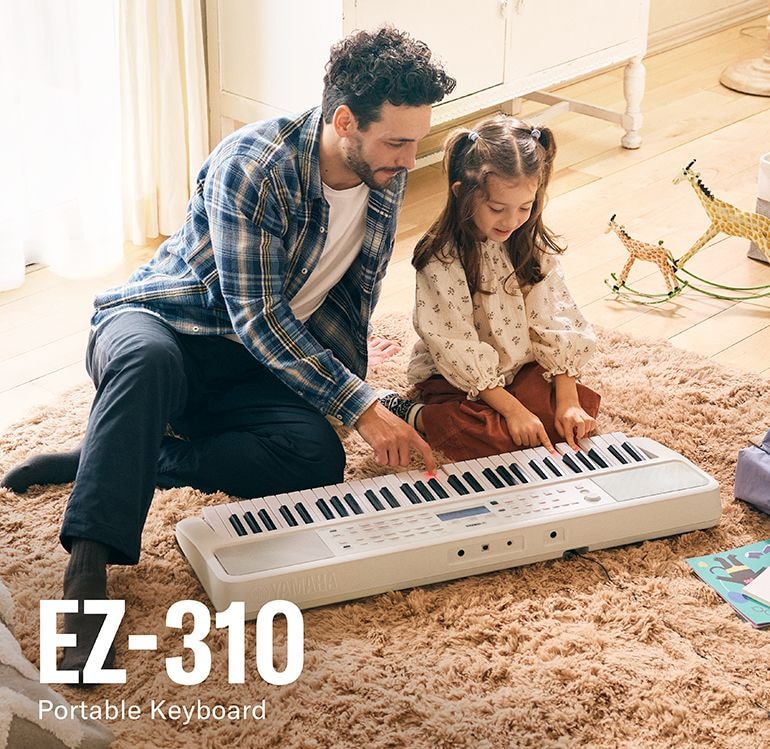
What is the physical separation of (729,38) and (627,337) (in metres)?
2.76

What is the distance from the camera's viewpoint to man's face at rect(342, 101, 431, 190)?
201 cm

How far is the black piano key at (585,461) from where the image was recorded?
7.07 ft

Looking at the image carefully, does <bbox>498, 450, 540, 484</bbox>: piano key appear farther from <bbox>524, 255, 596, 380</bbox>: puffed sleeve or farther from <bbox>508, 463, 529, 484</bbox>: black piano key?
<bbox>524, 255, 596, 380</bbox>: puffed sleeve

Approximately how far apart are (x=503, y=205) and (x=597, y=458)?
0.48m

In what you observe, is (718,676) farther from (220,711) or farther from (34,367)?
(34,367)

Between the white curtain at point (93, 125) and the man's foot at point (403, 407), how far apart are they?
1.06m

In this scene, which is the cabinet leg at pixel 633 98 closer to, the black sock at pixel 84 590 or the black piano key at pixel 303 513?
the black piano key at pixel 303 513

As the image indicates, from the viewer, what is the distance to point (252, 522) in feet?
6.51

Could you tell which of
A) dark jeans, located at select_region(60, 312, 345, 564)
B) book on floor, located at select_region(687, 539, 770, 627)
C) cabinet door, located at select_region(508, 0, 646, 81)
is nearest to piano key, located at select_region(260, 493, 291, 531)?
dark jeans, located at select_region(60, 312, 345, 564)

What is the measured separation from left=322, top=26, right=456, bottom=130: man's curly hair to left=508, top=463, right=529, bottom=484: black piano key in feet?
2.10

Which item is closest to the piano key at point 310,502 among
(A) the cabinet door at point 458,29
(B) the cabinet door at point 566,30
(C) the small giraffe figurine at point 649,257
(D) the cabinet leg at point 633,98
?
(C) the small giraffe figurine at point 649,257

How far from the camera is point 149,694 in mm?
1756

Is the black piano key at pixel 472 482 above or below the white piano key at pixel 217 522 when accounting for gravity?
below

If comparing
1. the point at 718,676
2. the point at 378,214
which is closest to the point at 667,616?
the point at 718,676
